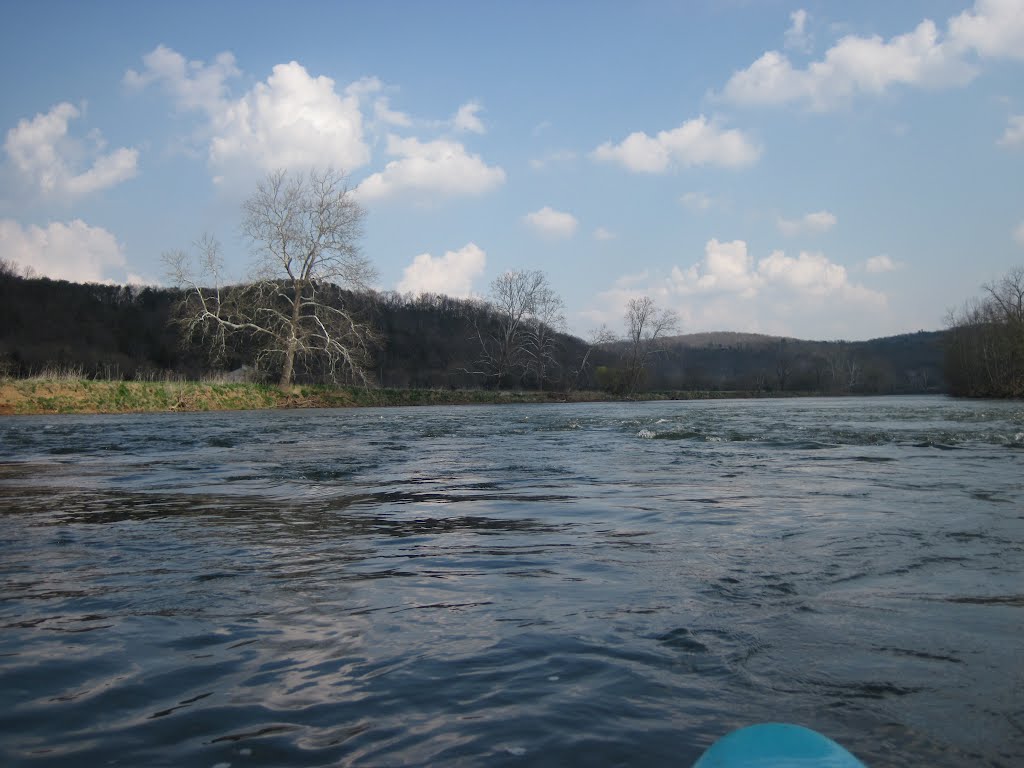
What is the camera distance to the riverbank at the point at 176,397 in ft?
71.1

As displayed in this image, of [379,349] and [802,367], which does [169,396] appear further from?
[802,367]

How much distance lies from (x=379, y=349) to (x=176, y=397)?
31001mm

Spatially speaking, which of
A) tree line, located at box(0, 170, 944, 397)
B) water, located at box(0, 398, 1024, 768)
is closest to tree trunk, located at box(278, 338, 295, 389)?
tree line, located at box(0, 170, 944, 397)

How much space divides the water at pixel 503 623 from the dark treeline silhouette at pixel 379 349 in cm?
2672

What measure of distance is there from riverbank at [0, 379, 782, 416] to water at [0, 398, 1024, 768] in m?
18.1

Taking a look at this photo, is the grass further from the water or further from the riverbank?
the water

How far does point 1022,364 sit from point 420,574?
51.3 meters

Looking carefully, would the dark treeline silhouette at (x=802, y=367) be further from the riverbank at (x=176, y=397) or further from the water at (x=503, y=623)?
the water at (x=503, y=623)

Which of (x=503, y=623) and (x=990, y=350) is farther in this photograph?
(x=990, y=350)

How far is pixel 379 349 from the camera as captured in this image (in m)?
55.7

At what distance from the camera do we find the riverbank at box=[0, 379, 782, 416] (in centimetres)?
2167

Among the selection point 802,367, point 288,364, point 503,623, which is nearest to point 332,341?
point 288,364

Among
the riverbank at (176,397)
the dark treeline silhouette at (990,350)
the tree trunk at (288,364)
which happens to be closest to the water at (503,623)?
the riverbank at (176,397)

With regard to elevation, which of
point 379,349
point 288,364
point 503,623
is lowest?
point 503,623
